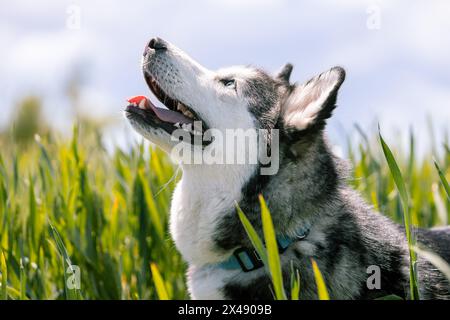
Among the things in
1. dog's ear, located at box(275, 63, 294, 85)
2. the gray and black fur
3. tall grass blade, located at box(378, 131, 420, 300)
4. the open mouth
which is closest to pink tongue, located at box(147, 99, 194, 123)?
the open mouth

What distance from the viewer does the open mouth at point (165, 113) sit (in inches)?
130

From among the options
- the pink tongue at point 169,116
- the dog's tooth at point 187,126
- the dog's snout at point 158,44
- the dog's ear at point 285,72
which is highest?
the dog's snout at point 158,44

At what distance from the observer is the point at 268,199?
3.14 m

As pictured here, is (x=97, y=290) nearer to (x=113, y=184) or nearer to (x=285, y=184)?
(x=113, y=184)

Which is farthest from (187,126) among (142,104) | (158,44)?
(158,44)

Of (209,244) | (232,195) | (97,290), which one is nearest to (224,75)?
(232,195)

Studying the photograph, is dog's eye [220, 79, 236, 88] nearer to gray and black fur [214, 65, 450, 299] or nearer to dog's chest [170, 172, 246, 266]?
gray and black fur [214, 65, 450, 299]

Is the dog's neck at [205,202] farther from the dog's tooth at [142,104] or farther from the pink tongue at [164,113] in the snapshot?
the dog's tooth at [142,104]

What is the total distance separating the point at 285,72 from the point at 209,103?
3.17ft

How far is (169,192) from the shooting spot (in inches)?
177

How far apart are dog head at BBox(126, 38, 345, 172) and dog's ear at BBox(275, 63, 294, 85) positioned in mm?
452

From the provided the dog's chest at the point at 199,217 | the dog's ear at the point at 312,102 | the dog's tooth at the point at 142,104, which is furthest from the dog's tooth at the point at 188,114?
the dog's ear at the point at 312,102

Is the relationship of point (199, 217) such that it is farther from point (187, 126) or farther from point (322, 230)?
point (322, 230)

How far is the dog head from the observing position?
327 cm
